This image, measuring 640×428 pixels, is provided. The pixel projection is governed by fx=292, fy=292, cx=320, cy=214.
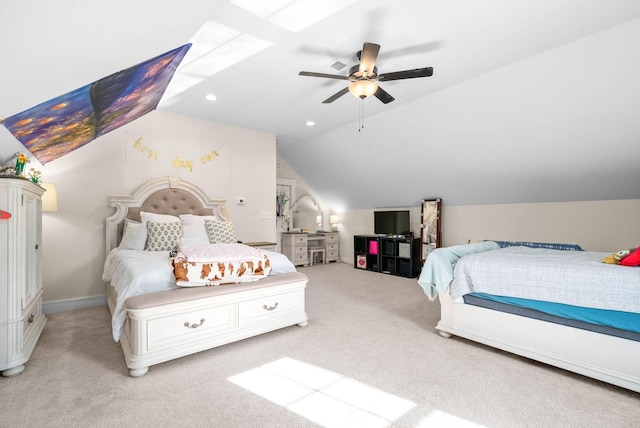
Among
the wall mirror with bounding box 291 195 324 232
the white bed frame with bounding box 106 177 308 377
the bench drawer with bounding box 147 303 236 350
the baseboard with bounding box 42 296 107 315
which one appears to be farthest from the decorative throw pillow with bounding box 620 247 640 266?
the wall mirror with bounding box 291 195 324 232

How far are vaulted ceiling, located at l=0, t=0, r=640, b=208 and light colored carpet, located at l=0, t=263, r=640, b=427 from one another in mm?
1733

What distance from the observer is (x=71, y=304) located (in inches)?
136

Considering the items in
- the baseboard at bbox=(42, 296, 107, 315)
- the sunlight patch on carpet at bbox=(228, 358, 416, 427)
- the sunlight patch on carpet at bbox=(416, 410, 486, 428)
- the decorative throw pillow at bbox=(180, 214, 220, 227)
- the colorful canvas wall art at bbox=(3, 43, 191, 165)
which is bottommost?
the sunlight patch on carpet at bbox=(228, 358, 416, 427)

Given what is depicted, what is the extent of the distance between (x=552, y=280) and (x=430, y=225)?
3.22 metres

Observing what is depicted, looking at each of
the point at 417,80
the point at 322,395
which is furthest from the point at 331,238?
the point at 322,395

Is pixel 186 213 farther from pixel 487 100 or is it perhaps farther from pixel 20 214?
pixel 487 100

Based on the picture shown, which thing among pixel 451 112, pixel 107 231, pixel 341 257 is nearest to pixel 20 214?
pixel 107 231

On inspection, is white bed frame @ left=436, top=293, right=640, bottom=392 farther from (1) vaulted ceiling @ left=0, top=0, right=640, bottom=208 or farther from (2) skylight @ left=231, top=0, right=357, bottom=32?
(2) skylight @ left=231, top=0, right=357, bottom=32

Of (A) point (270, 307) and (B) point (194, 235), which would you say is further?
(B) point (194, 235)

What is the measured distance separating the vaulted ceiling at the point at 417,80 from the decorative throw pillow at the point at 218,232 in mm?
1589

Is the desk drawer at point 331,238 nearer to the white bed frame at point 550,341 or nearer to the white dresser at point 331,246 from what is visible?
the white dresser at point 331,246

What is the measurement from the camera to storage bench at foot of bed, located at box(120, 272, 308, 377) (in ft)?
6.56

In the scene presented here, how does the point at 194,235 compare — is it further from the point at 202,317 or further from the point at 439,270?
the point at 439,270

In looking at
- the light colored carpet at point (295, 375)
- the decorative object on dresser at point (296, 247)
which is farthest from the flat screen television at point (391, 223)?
the light colored carpet at point (295, 375)
